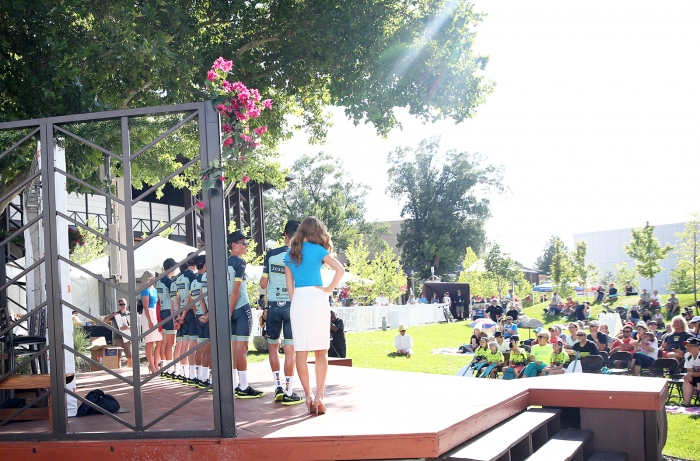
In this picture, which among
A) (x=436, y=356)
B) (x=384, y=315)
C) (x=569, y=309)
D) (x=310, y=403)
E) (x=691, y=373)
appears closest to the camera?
(x=310, y=403)

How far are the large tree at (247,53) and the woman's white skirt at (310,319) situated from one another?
472 centimetres

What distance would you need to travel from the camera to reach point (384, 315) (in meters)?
32.7

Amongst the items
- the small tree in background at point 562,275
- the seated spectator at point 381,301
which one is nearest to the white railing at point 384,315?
the seated spectator at point 381,301

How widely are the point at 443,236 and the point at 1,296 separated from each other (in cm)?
5512

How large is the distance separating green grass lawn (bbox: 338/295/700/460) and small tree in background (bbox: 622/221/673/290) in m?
3.44

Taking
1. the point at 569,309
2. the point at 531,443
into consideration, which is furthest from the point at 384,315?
the point at 531,443

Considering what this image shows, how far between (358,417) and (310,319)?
92 centimetres

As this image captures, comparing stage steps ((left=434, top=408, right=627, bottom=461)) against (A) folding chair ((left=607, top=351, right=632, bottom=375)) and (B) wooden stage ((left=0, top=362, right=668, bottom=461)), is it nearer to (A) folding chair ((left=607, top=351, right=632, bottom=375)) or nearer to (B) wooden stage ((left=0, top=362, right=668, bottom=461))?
(B) wooden stage ((left=0, top=362, right=668, bottom=461))

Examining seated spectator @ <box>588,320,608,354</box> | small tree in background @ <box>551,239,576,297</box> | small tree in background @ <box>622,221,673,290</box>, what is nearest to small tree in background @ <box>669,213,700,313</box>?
small tree in background @ <box>622,221,673,290</box>

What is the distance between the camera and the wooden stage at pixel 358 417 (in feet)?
15.0

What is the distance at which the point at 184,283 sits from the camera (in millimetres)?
8531

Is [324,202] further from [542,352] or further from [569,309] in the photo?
[542,352]

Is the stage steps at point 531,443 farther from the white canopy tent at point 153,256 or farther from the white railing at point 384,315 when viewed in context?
the white railing at point 384,315

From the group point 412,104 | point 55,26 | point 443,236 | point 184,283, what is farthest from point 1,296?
point 443,236
